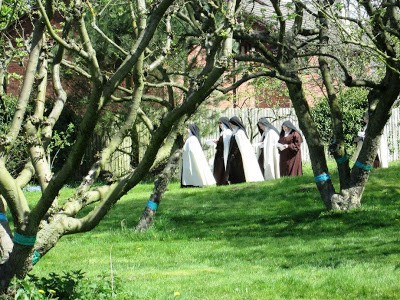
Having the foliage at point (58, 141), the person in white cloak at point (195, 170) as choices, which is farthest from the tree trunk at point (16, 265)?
the person in white cloak at point (195, 170)

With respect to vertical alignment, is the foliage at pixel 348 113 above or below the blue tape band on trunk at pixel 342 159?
above

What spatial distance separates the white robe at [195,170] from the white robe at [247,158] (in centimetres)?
103

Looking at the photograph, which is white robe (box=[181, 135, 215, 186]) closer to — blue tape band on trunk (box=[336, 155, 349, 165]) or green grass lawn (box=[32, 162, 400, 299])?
green grass lawn (box=[32, 162, 400, 299])

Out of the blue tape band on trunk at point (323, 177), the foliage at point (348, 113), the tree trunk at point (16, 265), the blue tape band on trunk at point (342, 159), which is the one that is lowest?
the tree trunk at point (16, 265)

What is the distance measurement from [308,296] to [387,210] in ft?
21.8

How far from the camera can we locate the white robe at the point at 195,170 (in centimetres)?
2595

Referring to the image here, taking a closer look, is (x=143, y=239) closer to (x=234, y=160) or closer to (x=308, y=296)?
(x=308, y=296)

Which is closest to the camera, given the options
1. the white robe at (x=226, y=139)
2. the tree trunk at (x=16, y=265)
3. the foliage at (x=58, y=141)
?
the tree trunk at (x=16, y=265)

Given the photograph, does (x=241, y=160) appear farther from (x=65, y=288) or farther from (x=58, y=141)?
(x=65, y=288)

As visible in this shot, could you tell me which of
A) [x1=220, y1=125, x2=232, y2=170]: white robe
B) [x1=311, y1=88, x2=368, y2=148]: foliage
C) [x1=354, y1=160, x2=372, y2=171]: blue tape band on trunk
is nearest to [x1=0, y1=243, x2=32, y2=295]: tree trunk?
[x1=354, y1=160, x2=372, y2=171]: blue tape band on trunk

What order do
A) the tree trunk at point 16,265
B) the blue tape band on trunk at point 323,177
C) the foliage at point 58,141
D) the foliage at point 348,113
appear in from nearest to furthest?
1. the tree trunk at point 16,265
2. the foliage at point 58,141
3. the blue tape band on trunk at point 323,177
4. the foliage at point 348,113

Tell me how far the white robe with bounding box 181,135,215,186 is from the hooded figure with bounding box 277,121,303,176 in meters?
2.15

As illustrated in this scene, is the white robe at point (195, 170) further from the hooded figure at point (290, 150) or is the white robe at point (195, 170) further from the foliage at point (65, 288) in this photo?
the foliage at point (65, 288)

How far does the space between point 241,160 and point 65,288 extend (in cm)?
1848
